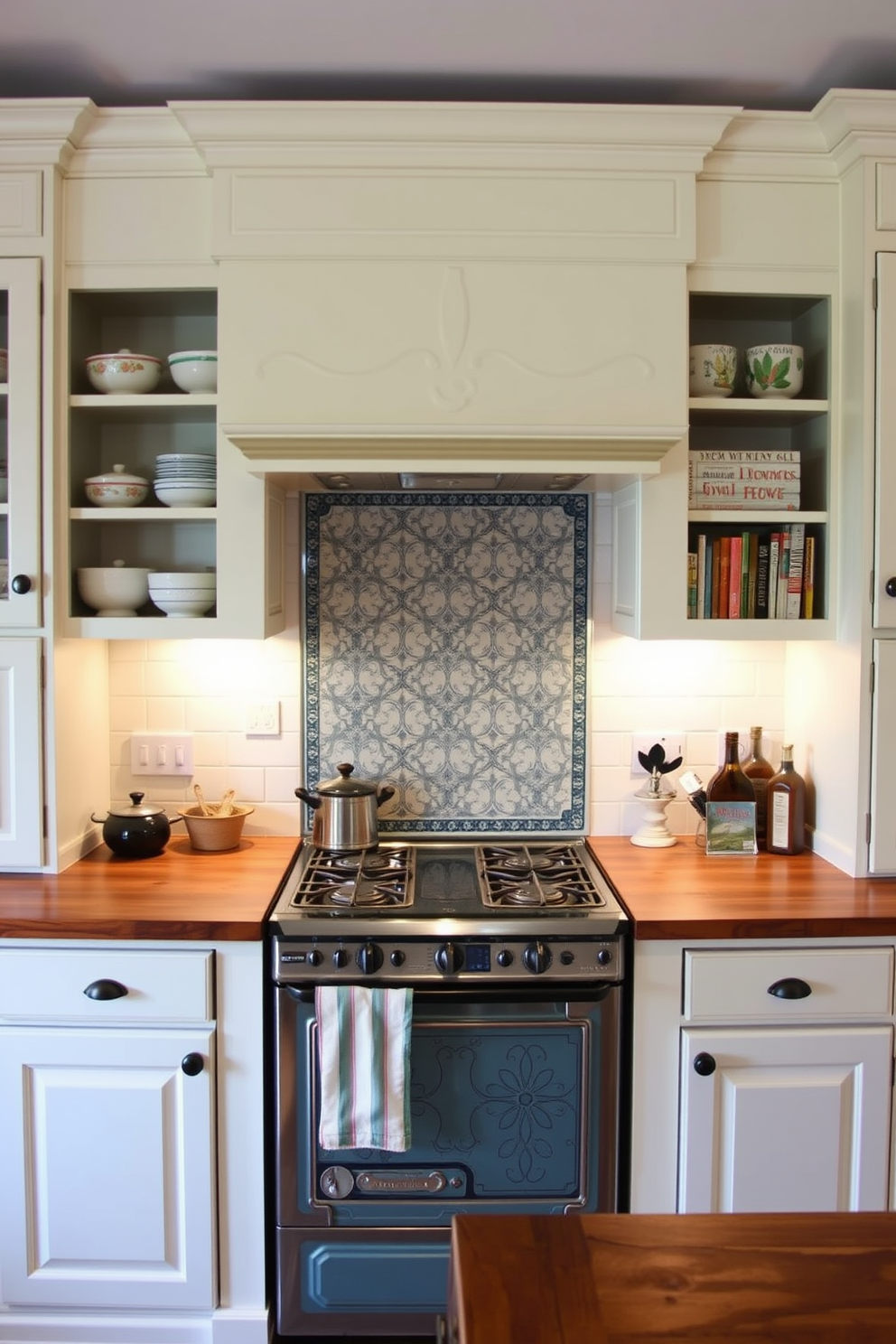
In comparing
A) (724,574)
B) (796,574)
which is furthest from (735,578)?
(796,574)

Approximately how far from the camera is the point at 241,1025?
6.88ft

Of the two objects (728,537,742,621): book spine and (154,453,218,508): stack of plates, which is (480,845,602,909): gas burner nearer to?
(728,537,742,621): book spine

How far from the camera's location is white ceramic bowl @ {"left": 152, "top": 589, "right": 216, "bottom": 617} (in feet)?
7.88

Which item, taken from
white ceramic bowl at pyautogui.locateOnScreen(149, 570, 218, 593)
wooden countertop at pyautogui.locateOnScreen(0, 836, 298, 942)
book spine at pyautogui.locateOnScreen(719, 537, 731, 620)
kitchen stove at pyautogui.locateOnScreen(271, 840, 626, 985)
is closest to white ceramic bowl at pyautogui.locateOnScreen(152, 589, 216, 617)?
white ceramic bowl at pyautogui.locateOnScreen(149, 570, 218, 593)

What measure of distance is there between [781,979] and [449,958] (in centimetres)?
68

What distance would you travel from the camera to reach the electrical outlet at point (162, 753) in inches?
106

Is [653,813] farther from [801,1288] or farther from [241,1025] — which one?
[801,1288]

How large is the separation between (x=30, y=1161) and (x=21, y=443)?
1517 mm

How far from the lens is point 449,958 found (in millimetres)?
2049

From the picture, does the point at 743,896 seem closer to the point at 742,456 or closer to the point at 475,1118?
the point at 475,1118

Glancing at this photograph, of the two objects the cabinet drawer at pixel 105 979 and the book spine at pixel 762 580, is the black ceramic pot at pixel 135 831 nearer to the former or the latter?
the cabinet drawer at pixel 105 979

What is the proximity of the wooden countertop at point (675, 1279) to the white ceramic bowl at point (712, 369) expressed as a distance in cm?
176

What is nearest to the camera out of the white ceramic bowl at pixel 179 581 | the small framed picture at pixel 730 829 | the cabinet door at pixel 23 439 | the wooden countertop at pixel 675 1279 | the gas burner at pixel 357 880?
the wooden countertop at pixel 675 1279

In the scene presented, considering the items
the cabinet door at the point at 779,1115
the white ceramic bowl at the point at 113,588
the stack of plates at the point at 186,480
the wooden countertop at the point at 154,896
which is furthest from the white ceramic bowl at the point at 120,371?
the cabinet door at the point at 779,1115
